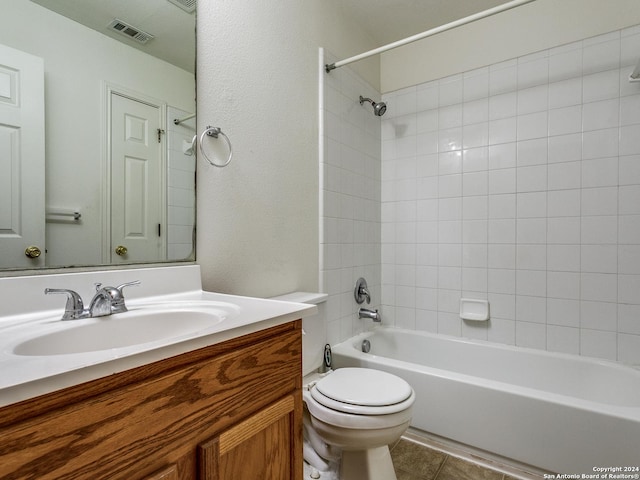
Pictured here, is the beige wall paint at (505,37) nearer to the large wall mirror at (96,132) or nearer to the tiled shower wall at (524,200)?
the tiled shower wall at (524,200)

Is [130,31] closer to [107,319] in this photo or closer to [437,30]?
[107,319]

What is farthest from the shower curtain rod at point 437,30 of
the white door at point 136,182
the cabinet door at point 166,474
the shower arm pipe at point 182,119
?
the cabinet door at point 166,474

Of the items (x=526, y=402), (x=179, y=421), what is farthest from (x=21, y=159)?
(x=526, y=402)

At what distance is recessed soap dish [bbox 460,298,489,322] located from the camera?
2133mm

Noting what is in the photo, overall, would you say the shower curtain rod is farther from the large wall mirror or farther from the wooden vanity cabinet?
the wooden vanity cabinet

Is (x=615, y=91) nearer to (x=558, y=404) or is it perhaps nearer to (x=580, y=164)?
(x=580, y=164)

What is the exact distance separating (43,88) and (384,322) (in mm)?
2251

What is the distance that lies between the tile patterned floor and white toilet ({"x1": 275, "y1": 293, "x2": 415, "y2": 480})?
24cm

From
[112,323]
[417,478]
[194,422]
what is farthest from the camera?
[417,478]

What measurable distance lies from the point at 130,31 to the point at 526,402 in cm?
204

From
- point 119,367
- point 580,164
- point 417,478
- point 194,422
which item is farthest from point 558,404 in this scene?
point 119,367

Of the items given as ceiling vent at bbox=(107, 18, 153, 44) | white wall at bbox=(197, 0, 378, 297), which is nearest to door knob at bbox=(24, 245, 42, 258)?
white wall at bbox=(197, 0, 378, 297)

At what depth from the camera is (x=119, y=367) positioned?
1.65 ft

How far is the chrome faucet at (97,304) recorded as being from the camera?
0.81 meters
